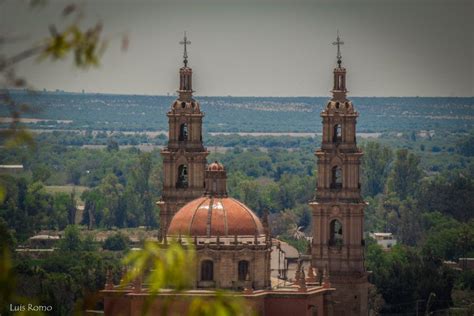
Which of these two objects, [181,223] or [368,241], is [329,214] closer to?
[181,223]

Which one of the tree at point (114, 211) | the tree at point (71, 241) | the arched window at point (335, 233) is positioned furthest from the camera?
the tree at point (114, 211)

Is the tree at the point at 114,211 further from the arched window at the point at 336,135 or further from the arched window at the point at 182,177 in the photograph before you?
the arched window at the point at 336,135

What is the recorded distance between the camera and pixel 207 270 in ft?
233

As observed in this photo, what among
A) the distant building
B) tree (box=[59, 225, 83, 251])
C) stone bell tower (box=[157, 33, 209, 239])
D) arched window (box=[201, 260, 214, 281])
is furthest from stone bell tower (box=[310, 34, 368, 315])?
the distant building

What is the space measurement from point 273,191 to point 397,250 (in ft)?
205

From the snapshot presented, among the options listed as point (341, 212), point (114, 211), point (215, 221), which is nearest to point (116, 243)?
point (114, 211)

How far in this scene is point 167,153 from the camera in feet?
289

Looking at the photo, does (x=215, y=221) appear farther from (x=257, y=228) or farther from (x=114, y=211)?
(x=114, y=211)

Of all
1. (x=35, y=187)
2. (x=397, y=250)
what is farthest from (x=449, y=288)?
(x=35, y=187)

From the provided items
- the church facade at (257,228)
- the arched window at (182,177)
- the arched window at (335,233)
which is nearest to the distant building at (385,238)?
the church facade at (257,228)

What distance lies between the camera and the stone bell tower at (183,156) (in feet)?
284

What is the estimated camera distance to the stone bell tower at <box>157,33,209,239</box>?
86.7 m

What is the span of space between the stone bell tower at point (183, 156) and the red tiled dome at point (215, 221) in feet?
42.9

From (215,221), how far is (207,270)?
1788 millimetres
